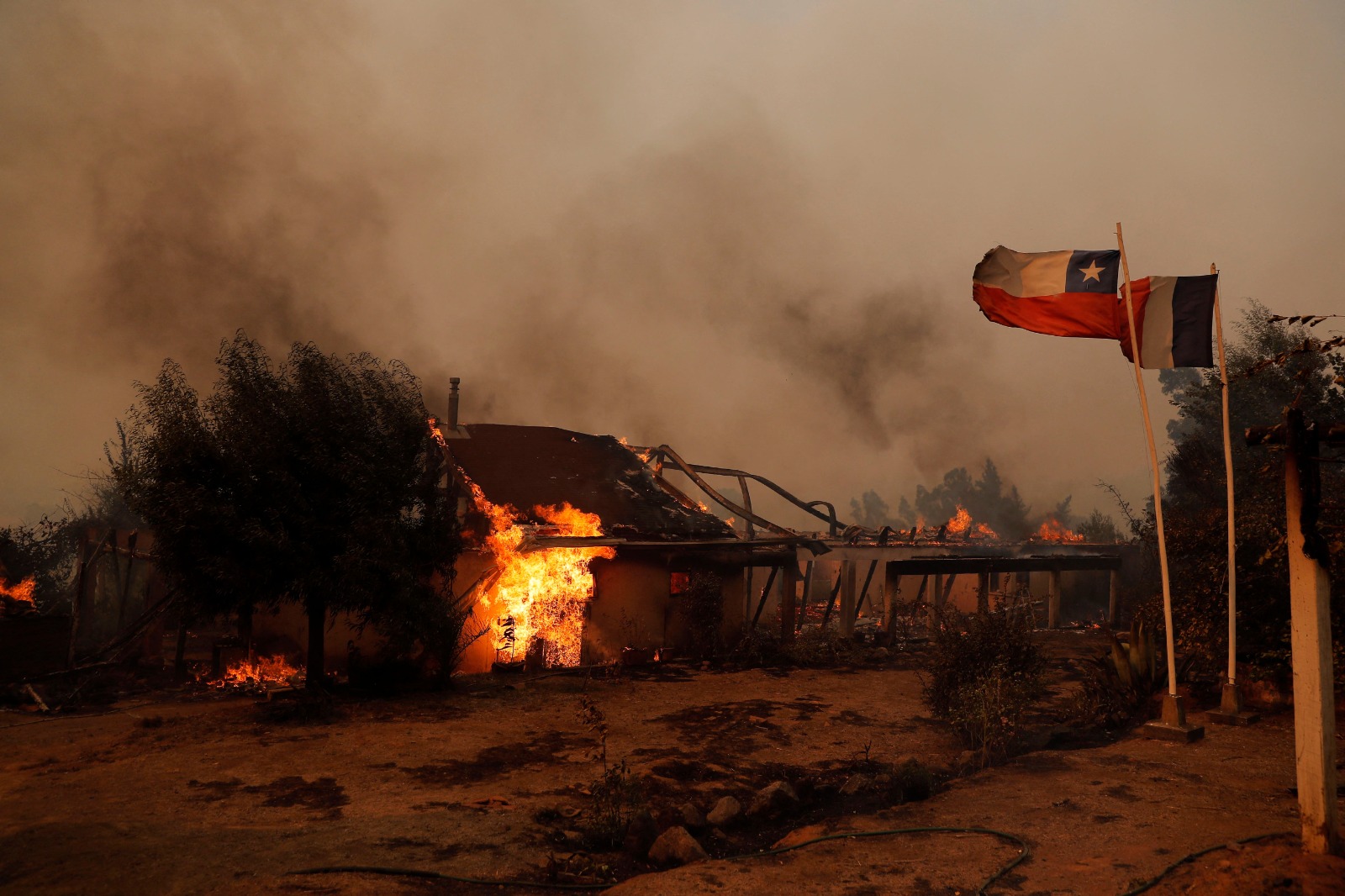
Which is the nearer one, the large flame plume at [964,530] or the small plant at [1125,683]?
the small plant at [1125,683]

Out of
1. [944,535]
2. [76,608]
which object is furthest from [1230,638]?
[76,608]

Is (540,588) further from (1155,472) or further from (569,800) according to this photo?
(1155,472)

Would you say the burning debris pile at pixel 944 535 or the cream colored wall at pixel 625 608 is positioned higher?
the burning debris pile at pixel 944 535

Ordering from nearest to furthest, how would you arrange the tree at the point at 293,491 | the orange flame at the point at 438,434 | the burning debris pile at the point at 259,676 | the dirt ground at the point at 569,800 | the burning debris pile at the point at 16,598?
1. the dirt ground at the point at 569,800
2. the tree at the point at 293,491
3. the burning debris pile at the point at 259,676
4. the burning debris pile at the point at 16,598
5. the orange flame at the point at 438,434

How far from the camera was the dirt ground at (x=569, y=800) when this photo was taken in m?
6.31

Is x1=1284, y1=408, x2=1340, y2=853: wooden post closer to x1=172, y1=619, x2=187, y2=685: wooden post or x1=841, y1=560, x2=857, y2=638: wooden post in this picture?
x1=841, y1=560, x2=857, y2=638: wooden post

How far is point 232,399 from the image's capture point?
1316 cm

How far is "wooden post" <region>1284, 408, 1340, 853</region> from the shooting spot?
18.5 feet

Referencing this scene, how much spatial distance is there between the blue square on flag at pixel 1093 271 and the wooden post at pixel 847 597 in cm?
1208

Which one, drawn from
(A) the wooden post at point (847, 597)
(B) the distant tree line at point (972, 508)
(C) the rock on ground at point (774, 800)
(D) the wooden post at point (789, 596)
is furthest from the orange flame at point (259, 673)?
(B) the distant tree line at point (972, 508)

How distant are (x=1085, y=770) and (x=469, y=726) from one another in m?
8.79

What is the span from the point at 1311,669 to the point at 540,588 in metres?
14.3

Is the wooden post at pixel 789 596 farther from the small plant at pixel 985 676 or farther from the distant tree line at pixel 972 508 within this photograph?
the distant tree line at pixel 972 508

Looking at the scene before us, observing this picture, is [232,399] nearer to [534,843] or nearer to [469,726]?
[469,726]
